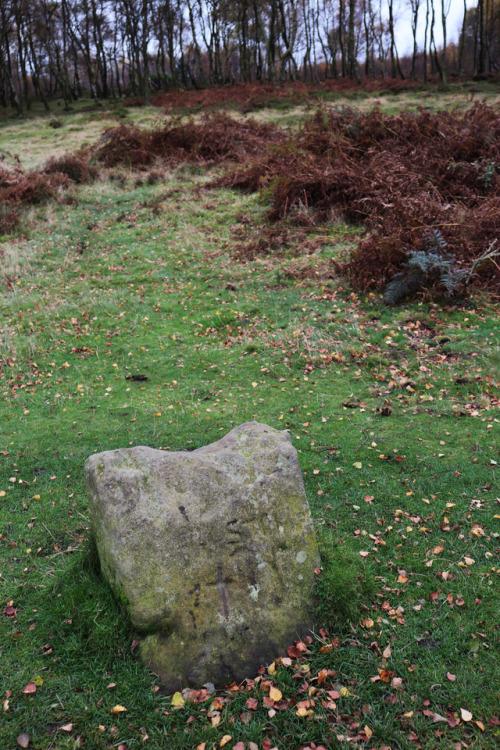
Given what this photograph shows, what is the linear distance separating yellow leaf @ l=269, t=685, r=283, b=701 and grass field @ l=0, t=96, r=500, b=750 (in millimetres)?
44

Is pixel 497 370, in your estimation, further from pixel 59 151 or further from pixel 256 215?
pixel 59 151

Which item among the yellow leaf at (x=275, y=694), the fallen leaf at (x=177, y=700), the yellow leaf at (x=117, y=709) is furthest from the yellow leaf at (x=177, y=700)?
the yellow leaf at (x=275, y=694)

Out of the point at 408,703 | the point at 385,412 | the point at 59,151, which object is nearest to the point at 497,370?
the point at 385,412

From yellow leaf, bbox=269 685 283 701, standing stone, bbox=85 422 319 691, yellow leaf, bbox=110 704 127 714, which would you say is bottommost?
yellow leaf, bbox=269 685 283 701

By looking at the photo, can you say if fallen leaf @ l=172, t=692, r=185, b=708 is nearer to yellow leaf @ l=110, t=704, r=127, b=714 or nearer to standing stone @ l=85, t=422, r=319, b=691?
standing stone @ l=85, t=422, r=319, b=691

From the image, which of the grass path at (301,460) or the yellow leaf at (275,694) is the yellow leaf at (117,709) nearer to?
the grass path at (301,460)

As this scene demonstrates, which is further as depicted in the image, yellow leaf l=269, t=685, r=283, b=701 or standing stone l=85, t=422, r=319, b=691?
standing stone l=85, t=422, r=319, b=691

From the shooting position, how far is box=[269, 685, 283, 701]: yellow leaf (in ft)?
9.93

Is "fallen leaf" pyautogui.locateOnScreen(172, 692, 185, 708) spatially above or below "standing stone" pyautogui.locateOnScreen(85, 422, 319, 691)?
below

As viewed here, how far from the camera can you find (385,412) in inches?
253

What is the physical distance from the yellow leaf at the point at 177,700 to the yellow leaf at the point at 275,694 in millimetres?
566

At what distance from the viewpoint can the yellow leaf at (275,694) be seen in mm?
3025

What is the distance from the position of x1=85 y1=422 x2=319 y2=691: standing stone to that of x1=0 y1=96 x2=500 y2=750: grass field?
0.59 feet

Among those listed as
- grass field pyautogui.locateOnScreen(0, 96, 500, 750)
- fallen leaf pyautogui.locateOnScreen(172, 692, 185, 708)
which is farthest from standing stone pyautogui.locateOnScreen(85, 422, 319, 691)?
grass field pyautogui.locateOnScreen(0, 96, 500, 750)
